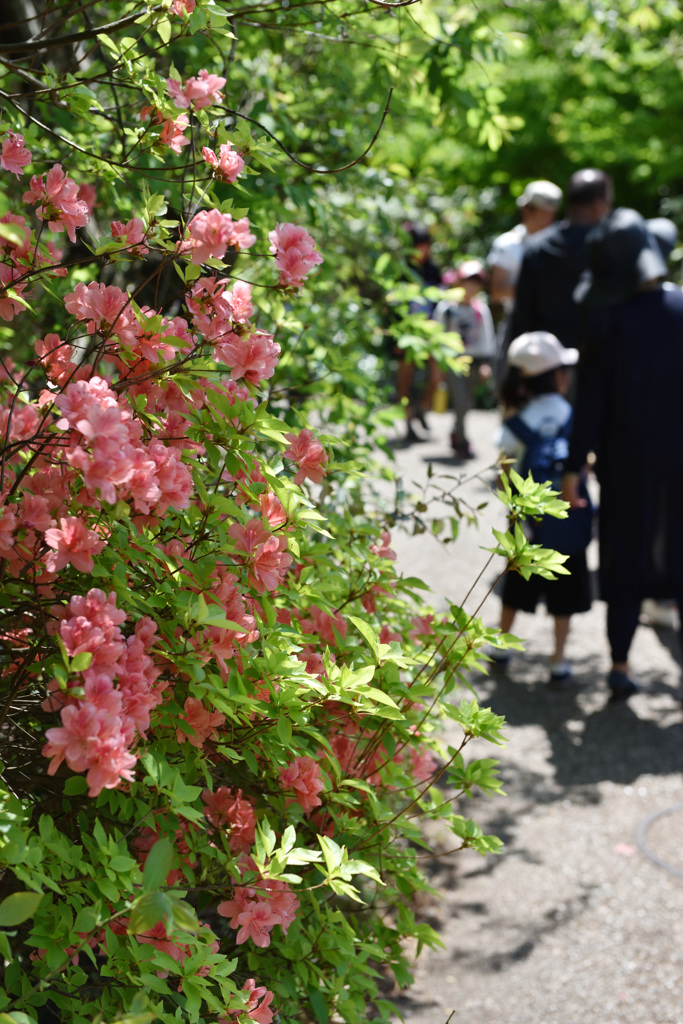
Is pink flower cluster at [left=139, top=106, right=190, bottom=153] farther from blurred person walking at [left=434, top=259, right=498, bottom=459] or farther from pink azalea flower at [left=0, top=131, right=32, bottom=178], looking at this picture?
blurred person walking at [left=434, top=259, right=498, bottom=459]

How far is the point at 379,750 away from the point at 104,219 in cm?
262

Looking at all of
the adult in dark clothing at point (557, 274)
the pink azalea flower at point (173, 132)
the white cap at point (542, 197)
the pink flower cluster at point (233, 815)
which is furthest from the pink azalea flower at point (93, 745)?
the white cap at point (542, 197)

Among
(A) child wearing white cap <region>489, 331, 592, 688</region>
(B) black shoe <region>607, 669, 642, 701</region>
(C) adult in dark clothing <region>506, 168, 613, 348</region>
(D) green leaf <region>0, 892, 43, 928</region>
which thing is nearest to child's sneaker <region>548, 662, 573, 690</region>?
(A) child wearing white cap <region>489, 331, 592, 688</region>

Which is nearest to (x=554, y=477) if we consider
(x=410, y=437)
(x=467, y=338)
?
(x=467, y=338)

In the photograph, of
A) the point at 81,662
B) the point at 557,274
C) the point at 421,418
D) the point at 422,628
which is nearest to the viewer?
the point at 81,662

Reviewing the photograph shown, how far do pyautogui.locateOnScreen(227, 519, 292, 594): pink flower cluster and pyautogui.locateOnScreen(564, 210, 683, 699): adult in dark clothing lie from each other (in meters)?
3.18

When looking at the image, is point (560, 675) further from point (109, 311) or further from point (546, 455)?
point (109, 311)

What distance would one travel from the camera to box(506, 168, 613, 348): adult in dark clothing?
18.7 feet

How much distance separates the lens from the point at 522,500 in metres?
1.98

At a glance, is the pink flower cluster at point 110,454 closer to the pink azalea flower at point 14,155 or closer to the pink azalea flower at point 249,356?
the pink azalea flower at point 249,356

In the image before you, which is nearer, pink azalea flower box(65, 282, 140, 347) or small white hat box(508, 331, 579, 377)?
pink azalea flower box(65, 282, 140, 347)

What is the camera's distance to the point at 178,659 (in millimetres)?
1549

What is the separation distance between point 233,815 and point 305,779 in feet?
0.53

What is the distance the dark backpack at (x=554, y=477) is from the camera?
194 inches
